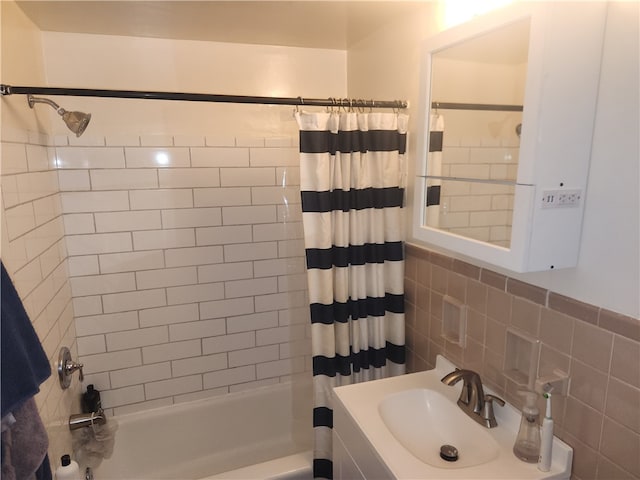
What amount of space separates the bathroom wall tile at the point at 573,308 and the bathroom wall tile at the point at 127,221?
181 cm

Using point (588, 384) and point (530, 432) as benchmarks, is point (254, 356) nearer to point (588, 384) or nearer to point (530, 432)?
point (530, 432)

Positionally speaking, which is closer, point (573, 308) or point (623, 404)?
point (623, 404)

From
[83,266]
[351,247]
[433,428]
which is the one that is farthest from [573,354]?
[83,266]

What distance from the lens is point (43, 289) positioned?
5.49ft

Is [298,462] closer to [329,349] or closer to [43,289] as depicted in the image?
[329,349]

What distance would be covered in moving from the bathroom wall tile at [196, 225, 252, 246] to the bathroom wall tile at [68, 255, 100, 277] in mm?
507

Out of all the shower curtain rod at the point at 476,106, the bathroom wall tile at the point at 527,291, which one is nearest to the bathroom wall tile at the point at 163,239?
the shower curtain rod at the point at 476,106

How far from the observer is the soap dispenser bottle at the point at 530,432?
125 cm

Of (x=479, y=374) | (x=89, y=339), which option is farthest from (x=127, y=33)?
(x=479, y=374)

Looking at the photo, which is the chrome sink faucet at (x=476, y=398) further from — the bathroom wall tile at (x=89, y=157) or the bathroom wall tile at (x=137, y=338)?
the bathroom wall tile at (x=89, y=157)

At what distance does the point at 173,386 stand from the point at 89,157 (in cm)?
130

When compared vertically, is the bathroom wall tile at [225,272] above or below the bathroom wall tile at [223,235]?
below

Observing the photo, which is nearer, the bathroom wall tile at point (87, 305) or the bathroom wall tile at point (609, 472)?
the bathroom wall tile at point (609, 472)

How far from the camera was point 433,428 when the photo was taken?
157 cm
